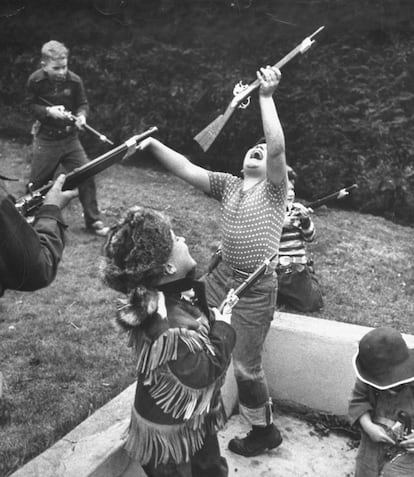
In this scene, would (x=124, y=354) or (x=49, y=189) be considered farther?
(x=124, y=354)

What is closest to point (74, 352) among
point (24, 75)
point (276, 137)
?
point (276, 137)

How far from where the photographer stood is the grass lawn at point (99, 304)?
376 cm

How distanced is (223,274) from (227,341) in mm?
919

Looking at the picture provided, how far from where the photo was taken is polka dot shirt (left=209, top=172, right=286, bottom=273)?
10.9 ft

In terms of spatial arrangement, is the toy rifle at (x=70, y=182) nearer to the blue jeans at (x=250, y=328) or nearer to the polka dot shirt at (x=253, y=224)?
the polka dot shirt at (x=253, y=224)

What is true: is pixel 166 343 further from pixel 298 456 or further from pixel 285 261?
pixel 285 261

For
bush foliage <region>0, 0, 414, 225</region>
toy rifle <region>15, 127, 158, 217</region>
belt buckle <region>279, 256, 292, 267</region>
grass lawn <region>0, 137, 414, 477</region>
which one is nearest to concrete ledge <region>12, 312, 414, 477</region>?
grass lawn <region>0, 137, 414, 477</region>

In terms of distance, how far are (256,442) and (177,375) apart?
1316 mm

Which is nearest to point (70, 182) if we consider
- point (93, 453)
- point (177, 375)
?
point (177, 375)

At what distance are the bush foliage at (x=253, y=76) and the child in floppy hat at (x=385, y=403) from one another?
555 cm

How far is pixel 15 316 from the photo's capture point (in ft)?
16.4

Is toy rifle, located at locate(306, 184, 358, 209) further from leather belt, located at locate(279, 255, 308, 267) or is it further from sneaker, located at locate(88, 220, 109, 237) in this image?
sneaker, located at locate(88, 220, 109, 237)

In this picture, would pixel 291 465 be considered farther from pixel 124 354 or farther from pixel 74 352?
pixel 74 352

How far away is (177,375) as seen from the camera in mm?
2527
